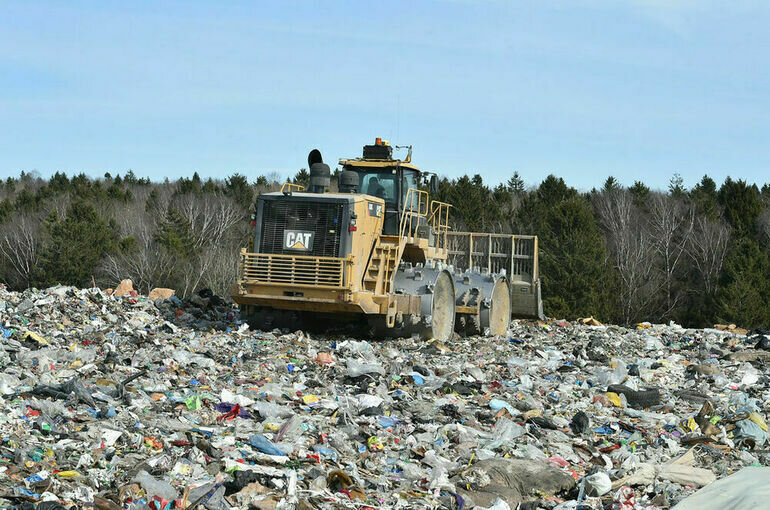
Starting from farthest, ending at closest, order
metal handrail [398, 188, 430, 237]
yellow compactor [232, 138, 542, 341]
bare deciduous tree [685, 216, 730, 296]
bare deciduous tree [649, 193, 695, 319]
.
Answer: bare deciduous tree [649, 193, 695, 319] → bare deciduous tree [685, 216, 730, 296] → metal handrail [398, 188, 430, 237] → yellow compactor [232, 138, 542, 341]

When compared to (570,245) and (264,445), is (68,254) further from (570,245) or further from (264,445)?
(264,445)

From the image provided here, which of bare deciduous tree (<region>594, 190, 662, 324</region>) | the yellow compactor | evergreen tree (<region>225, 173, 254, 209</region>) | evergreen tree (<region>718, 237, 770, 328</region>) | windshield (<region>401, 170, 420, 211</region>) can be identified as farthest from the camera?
evergreen tree (<region>225, 173, 254, 209</region>)

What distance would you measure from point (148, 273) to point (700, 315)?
22.9 metres

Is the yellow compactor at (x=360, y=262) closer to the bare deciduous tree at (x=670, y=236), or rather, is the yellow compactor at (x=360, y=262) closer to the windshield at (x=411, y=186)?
the windshield at (x=411, y=186)

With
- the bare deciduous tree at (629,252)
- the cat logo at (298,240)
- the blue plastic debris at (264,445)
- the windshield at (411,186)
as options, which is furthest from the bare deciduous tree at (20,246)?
the blue plastic debris at (264,445)

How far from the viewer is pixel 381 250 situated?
12789 millimetres

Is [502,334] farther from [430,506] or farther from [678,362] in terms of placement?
[430,506]

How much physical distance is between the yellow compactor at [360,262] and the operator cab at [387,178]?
15 mm

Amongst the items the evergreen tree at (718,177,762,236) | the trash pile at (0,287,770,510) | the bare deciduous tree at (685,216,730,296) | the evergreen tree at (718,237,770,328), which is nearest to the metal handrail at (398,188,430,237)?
the trash pile at (0,287,770,510)

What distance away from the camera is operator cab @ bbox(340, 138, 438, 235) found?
44.1 ft

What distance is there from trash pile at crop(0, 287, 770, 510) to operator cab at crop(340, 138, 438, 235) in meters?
1.96

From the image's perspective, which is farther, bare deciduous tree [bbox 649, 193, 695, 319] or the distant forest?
bare deciduous tree [bbox 649, 193, 695, 319]

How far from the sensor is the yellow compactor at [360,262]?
1196cm

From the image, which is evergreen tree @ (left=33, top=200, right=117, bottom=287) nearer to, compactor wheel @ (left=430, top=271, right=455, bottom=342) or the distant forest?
the distant forest
